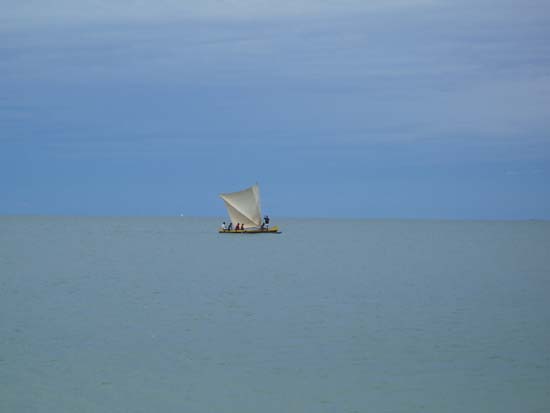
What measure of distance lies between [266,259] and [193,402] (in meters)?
46.2

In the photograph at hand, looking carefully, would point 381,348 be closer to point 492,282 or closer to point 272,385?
point 272,385

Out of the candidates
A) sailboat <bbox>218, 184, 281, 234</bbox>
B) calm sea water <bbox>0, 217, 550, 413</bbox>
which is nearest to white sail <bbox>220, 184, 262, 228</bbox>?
sailboat <bbox>218, 184, 281, 234</bbox>

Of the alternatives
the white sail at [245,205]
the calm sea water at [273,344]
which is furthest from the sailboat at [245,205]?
the calm sea water at [273,344]

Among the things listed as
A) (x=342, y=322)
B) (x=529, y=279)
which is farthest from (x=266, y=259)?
(x=342, y=322)

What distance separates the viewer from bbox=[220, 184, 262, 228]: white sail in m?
83.2

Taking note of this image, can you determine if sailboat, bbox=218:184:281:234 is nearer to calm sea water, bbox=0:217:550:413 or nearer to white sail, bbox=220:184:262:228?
white sail, bbox=220:184:262:228

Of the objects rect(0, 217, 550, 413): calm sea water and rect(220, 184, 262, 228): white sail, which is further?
rect(220, 184, 262, 228): white sail

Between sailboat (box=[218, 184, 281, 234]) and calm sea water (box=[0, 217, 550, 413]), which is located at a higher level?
sailboat (box=[218, 184, 281, 234])

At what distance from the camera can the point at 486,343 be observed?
24547mm

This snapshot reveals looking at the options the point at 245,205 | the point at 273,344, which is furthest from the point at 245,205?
the point at 273,344

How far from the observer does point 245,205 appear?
85.5 m

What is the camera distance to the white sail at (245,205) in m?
83.2

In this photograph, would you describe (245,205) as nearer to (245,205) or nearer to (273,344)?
(245,205)

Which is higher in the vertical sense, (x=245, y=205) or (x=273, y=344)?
(x=245, y=205)
